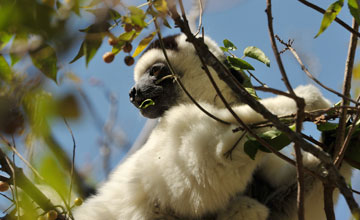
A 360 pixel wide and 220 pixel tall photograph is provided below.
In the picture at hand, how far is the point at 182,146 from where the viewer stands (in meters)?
3.03

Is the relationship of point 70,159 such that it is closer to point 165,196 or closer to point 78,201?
point 78,201

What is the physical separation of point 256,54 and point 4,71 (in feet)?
6.35

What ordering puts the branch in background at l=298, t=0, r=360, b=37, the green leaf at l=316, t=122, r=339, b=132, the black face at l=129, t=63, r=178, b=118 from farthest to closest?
1. the black face at l=129, t=63, r=178, b=118
2. the green leaf at l=316, t=122, r=339, b=132
3. the branch in background at l=298, t=0, r=360, b=37

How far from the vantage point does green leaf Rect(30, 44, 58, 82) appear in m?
1.53

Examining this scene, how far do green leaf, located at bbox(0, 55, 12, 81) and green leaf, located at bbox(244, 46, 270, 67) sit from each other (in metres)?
1.83

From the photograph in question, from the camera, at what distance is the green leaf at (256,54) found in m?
3.01

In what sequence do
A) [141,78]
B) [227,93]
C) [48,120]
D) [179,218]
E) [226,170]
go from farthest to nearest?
[141,78]
[227,93]
[179,218]
[226,170]
[48,120]

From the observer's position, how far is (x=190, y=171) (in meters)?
2.92

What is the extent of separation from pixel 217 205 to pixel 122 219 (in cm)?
98

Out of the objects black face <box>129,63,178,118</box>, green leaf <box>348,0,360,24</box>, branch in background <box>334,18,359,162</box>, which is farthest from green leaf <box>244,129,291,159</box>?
black face <box>129,63,178,118</box>

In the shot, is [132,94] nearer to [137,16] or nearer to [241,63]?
[241,63]

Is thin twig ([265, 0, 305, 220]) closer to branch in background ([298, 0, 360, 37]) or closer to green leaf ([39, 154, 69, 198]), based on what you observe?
branch in background ([298, 0, 360, 37])

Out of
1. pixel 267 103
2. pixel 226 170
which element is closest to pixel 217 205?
pixel 226 170

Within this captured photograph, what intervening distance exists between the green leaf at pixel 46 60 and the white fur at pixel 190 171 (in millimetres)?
1392
